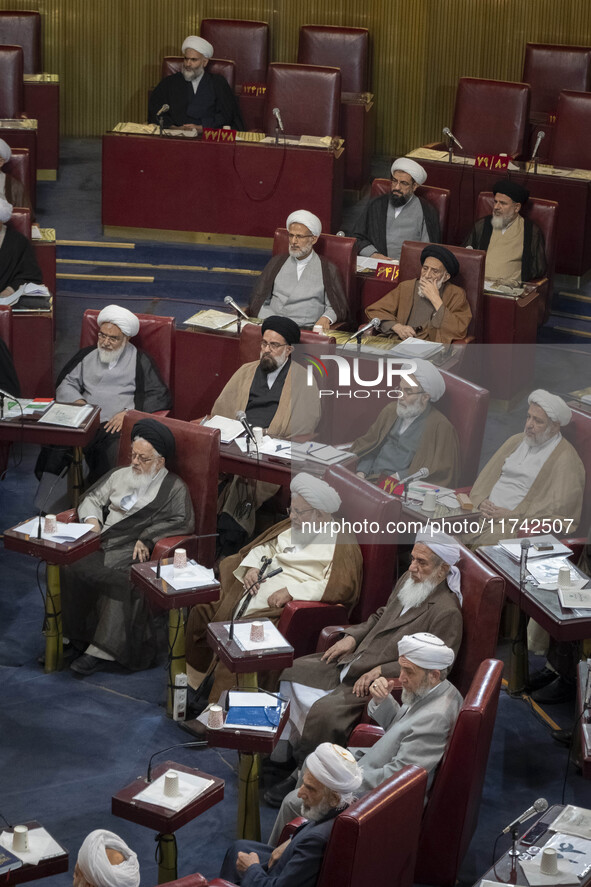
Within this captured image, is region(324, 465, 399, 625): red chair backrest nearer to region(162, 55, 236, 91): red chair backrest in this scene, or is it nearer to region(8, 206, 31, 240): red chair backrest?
region(8, 206, 31, 240): red chair backrest

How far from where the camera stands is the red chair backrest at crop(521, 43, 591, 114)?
1023 cm

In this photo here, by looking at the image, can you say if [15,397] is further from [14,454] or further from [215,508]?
[215,508]

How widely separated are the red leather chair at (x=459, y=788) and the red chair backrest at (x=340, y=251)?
3.80 meters

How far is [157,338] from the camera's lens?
7.01 m

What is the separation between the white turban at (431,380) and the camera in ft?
20.7

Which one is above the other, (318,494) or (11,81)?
(11,81)

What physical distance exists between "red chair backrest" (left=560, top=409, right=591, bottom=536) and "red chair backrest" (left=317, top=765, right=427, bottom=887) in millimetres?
2224

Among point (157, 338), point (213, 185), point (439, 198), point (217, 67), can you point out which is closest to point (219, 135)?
point (213, 185)

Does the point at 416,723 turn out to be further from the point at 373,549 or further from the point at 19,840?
the point at 19,840

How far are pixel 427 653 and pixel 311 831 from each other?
0.89 metres

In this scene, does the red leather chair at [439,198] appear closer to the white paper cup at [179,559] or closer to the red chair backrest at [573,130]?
the red chair backrest at [573,130]

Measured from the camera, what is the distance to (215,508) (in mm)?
5988

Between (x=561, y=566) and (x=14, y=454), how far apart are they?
3.28m

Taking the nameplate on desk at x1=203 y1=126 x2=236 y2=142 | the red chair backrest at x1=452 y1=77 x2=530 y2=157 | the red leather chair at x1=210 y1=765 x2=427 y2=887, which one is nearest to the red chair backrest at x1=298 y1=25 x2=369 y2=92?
the red chair backrest at x1=452 y1=77 x2=530 y2=157
